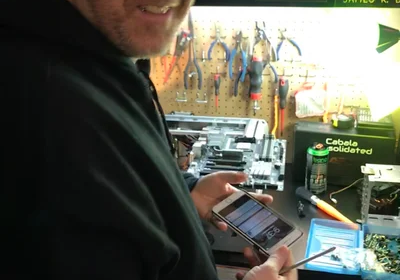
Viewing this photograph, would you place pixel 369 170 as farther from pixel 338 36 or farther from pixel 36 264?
pixel 36 264

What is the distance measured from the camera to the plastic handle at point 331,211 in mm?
1430

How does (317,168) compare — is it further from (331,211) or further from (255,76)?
(255,76)

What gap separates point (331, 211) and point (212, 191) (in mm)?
406

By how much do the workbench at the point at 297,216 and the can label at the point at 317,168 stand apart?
36 mm

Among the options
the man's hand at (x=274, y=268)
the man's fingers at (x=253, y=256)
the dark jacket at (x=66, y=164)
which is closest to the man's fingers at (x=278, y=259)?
the man's hand at (x=274, y=268)

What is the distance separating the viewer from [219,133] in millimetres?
1688

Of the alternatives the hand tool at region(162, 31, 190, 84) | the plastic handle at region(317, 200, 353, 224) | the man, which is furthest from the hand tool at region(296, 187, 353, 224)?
the man

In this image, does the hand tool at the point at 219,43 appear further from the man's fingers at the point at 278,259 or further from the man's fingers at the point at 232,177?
the man's fingers at the point at 278,259

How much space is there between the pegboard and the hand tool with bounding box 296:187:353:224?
28cm

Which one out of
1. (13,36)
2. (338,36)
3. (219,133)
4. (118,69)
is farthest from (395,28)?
(13,36)

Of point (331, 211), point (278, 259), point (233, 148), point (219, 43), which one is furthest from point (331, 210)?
point (219, 43)

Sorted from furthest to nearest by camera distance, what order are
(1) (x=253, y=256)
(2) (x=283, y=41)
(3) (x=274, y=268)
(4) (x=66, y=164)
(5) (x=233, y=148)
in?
(2) (x=283, y=41) < (5) (x=233, y=148) < (1) (x=253, y=256) < (3) (x=274, y=268) < (4) (x=66, y=164)

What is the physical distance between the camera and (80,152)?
0.63m

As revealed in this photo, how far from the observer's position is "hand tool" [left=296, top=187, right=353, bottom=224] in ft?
4.72
